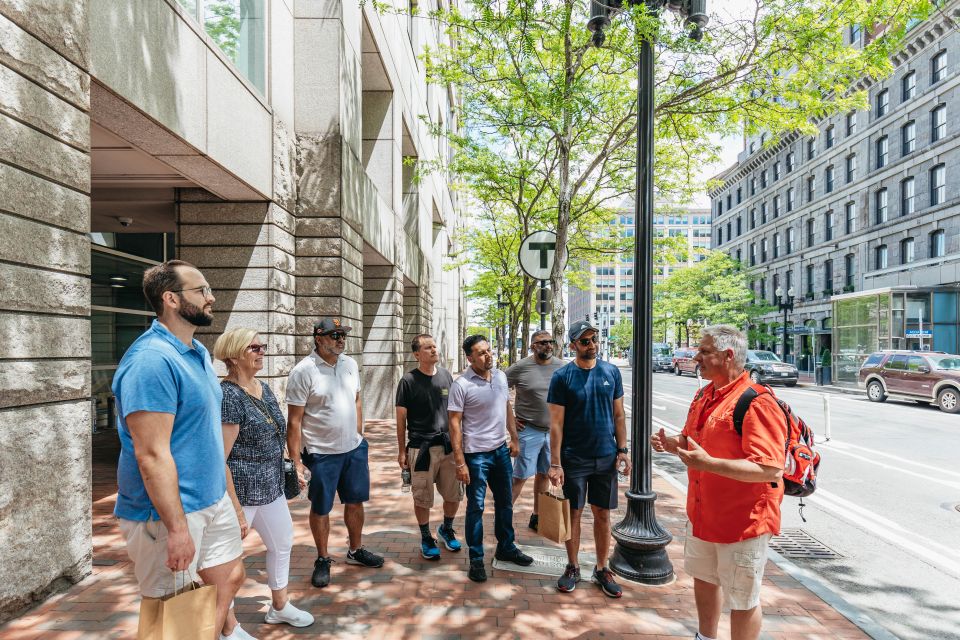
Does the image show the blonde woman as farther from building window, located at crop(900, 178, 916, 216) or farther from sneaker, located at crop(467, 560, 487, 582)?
building window, located at crop(900, 178, 916, 216)

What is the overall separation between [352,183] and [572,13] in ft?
14.4

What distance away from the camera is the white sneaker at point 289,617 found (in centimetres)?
380

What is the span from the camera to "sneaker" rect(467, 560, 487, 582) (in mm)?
4570

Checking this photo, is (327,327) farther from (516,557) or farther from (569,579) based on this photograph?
(569,579)

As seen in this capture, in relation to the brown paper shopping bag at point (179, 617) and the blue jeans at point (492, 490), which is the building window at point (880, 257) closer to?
the blue jeans at point (492, 490)

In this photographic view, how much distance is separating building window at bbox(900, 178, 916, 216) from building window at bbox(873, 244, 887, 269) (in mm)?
2568

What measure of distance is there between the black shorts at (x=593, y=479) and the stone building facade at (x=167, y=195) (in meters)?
3.53

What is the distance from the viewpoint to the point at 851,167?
128 feet

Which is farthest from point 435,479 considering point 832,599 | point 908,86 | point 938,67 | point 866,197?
point 866,197

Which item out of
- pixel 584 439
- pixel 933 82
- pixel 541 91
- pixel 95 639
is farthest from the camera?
pixel 933 82

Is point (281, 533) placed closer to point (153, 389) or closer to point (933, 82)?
point (153, 389)

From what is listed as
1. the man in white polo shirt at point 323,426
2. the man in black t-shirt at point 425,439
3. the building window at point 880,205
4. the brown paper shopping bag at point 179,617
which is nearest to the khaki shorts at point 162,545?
the brown paper shopping bag at point 179,617

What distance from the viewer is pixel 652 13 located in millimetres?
7137

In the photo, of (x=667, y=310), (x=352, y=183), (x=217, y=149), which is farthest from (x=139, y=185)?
(x=667, y=310)
